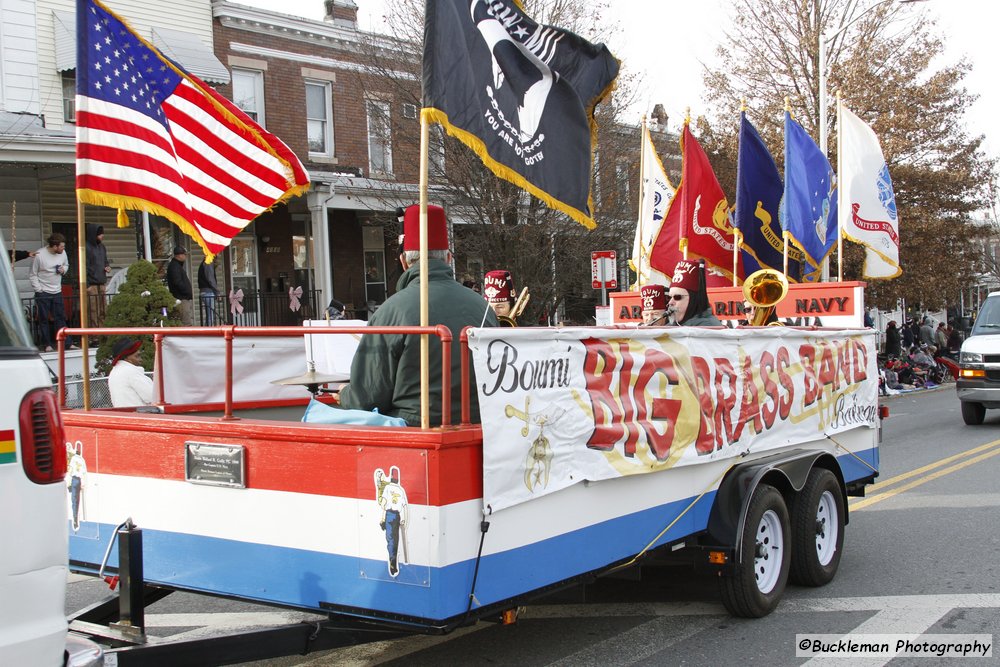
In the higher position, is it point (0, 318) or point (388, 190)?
point (388, 190)

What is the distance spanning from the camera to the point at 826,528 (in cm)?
641

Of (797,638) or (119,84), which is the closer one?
(797,638)

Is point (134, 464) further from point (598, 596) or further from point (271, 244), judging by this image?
point (271, 244)

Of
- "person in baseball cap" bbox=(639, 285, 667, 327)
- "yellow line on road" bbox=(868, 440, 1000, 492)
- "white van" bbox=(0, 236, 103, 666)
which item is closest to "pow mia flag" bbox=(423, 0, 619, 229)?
"white van" bbox=(0, 236, 103, 666)

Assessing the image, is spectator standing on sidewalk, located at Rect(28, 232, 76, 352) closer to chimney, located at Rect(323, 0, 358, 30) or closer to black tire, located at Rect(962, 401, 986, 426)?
chimney, located at Rect(323, 0, 358, 30)

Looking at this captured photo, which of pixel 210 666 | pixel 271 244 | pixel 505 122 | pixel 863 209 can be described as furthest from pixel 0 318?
pixel 271 244

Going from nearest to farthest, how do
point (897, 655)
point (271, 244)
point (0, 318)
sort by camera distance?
point (0, 318) → point (897, 655) → point (271, 244)

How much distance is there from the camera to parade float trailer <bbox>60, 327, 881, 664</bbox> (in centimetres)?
360

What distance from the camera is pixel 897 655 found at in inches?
195

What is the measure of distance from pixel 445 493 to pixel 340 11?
22.5m

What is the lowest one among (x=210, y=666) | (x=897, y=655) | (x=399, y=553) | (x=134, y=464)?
(x=897, y=655)

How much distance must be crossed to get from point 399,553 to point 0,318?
5.41 ft

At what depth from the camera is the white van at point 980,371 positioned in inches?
572

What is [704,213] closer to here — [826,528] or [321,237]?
[826,528]
